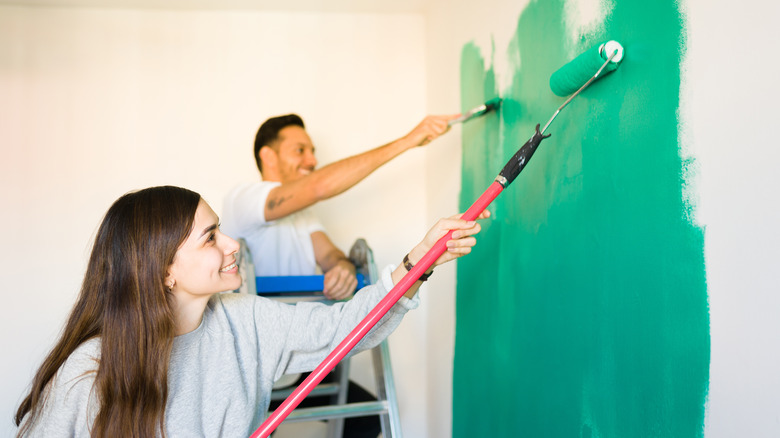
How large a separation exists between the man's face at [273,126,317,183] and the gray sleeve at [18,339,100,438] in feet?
3.97

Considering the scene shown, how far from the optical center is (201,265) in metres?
1.19

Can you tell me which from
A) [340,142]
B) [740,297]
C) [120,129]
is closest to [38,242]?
[120,129]

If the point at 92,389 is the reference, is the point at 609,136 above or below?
above

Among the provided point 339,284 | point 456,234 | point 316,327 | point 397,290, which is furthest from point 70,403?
point 339,284

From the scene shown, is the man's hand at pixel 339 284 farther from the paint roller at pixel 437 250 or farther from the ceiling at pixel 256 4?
the ceiling at pixel 256 4

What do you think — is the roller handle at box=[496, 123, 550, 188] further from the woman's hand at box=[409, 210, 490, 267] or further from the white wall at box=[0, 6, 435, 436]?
the white wall at box=[0, 6, 435, 436]

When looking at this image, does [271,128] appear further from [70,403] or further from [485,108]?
[70,403]

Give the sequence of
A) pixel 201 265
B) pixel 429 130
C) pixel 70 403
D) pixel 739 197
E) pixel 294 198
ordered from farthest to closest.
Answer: pixel 294 198 < pixel 429 130 < pixel 201 265 < pixel 70 403 < pixel 739 197

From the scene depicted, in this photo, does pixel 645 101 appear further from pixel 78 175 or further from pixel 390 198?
pixel 78 175

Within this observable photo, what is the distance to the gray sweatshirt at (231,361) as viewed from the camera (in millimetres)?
1079

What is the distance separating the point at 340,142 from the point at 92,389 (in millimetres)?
1579

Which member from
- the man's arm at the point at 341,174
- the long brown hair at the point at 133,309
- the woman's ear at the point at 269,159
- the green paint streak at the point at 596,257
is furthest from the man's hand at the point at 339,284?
the long brown hair at the point at 133,309

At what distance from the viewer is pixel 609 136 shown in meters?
1.05

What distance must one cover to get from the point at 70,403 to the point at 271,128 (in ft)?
4.52
